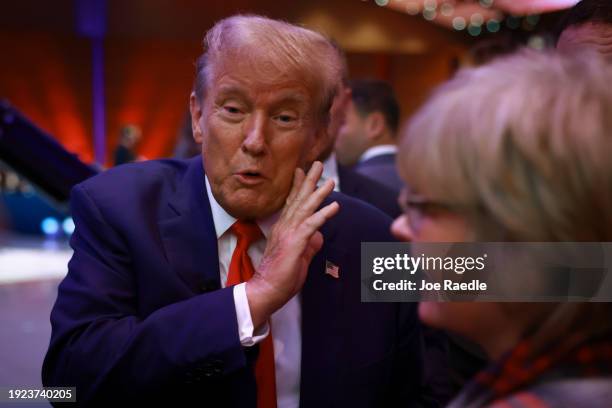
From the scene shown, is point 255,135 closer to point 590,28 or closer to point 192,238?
point 192,238

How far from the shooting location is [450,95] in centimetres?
82

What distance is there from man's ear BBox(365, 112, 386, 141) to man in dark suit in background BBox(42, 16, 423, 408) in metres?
2.21

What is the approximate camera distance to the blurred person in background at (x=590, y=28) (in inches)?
63.7

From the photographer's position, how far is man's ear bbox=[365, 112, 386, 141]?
144 inches

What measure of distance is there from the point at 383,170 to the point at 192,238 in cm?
192

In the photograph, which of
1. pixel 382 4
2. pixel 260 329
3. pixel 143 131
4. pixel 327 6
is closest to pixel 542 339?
pixel 260 329

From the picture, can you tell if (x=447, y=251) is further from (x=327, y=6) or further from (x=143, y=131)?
(x=143, y=131)

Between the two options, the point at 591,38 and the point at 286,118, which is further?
the point at 591,38

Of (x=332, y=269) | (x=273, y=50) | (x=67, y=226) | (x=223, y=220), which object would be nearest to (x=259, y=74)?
(x=273, y=50)

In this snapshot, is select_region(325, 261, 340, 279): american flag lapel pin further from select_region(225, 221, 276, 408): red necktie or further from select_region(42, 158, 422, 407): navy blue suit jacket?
select_region(225, 221, 276, 408): red necktie

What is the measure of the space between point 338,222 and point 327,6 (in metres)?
9.85

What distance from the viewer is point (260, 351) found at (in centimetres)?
131

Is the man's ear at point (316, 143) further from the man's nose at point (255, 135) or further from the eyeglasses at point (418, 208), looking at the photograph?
the eyeglasses at point (418, 208)

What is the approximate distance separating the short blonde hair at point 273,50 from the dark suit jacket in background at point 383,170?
5.43 ft
